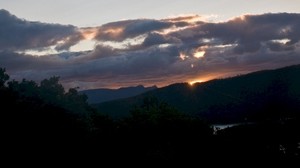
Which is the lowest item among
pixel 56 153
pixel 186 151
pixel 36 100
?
pixel 186 151

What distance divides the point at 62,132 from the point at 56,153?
16.0 ft

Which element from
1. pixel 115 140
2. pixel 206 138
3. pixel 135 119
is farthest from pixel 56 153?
pixel 135 119

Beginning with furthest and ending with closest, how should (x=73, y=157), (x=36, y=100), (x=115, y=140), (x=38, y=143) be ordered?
(x=115, y=140) < (x=36, y=100) < (x=73, y=157) < (x=38, y=143)

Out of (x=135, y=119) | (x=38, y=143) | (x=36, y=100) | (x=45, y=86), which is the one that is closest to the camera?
(x=38, y=143)

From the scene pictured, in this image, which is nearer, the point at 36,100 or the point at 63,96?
the point at 36,100

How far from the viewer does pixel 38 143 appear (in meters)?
Result: 52.1

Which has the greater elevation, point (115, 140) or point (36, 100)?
point (36, 100)

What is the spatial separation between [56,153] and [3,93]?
40.3ft

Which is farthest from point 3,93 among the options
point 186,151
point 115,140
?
point 186,151

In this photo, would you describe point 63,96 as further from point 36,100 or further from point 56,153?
point 56,153

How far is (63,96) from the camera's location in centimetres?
13125

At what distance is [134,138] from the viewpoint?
84812 millimetres

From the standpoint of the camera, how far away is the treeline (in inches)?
2080

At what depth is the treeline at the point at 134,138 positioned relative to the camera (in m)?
52.8
